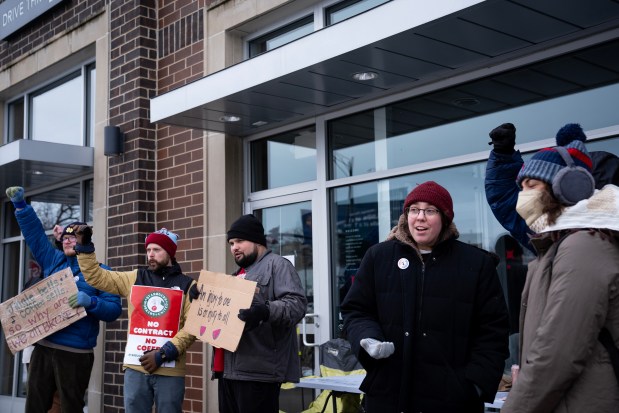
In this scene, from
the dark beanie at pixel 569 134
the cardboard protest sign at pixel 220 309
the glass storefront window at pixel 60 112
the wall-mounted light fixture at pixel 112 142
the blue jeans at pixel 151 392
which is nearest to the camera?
the dark beanie at pixel 569 134

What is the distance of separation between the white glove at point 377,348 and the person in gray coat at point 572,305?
2.14 feet

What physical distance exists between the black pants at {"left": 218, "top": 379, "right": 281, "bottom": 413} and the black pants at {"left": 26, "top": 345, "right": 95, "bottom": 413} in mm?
1920

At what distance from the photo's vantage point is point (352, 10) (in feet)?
21.4

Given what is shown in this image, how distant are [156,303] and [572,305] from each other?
129 inches

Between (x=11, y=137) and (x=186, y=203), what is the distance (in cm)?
456

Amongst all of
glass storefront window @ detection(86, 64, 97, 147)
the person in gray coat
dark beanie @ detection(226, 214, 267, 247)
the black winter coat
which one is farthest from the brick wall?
the person in gray coat

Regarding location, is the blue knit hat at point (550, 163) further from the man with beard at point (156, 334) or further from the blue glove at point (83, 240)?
Result: the blue glove at point (83, 240)

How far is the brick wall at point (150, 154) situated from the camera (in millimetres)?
7496

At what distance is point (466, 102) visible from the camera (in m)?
5.67

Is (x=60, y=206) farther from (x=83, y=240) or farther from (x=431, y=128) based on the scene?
(x=431, y=128)

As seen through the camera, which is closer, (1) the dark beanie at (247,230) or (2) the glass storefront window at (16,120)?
(1) the dark beanie at (247,230)

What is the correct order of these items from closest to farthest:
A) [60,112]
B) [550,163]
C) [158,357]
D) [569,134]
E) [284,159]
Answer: [550,163] → [569,134] → [158,357] → [284,159] → [60,112]

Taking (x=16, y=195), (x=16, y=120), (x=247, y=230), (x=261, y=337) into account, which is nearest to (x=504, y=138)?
(x=247, y=230)

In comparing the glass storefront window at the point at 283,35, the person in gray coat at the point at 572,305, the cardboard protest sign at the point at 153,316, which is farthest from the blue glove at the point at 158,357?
the glass storefront window at the point at 283,35
